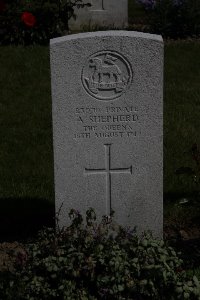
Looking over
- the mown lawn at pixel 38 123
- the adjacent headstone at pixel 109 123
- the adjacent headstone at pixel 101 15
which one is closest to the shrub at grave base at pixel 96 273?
the adjacent headstone at pixel 109 123

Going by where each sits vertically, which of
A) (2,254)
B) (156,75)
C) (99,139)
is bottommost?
(2,254)

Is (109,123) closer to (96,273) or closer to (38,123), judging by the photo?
(96,273)

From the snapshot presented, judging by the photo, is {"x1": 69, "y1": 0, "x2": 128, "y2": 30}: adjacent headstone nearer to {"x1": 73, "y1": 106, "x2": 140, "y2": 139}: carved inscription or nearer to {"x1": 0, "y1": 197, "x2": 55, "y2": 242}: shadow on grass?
{"x1": 0, "y1": 197, "x2": 55, "y2": 242}: shadow on grass

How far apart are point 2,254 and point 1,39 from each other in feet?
21.2

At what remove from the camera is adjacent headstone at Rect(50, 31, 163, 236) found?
5227 mm

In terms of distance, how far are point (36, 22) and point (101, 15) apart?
2040 mm

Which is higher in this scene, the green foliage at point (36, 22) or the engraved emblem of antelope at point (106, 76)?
the engraved emblem of antelope at point (106, 76)

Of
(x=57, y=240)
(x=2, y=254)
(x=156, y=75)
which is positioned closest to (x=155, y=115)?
(x=156, y=75)

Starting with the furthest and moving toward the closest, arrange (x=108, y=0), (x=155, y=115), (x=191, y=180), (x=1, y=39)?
(x=108, y=0), (x=1, y=39), (x=191, y=180), (x=155, y=115)

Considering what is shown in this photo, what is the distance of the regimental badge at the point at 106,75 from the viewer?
17.2 ft

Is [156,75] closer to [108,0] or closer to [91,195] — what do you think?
[91,195]

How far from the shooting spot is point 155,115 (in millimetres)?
5332

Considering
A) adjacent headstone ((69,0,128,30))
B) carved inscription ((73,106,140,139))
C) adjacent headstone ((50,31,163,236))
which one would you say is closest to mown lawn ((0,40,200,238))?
adjacent headstone ((50,31,163,236))

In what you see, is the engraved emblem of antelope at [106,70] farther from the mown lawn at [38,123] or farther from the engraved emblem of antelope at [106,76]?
the mown lawn at [38,123]
